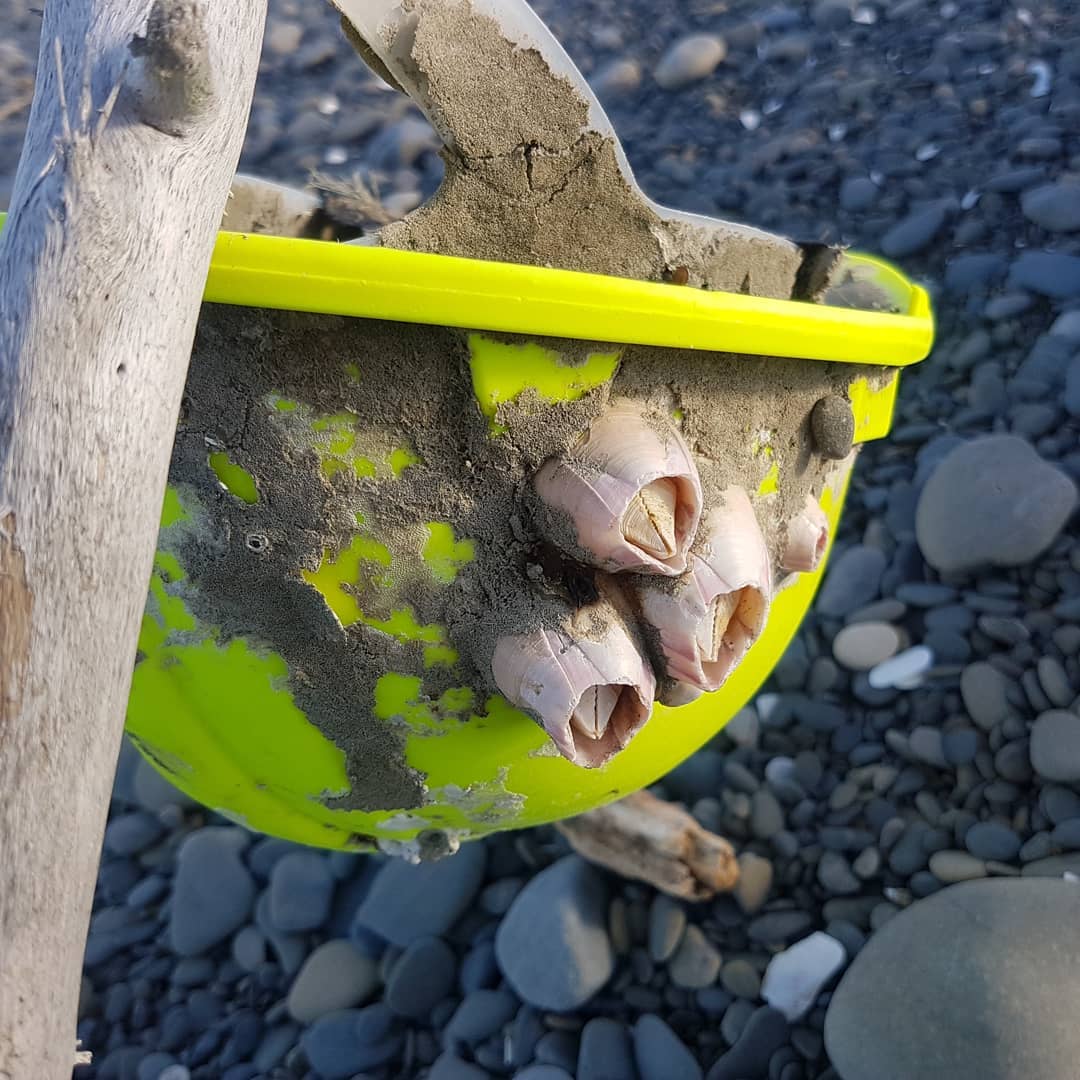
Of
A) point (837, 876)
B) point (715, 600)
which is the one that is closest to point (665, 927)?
point (837, 876)

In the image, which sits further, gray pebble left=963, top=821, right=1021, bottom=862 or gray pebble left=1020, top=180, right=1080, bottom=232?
gray pebble left=1020, top=180, right=1080, bottom=232

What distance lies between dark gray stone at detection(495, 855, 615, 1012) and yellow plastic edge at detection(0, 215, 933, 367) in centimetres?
106

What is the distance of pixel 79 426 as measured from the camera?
562 mm

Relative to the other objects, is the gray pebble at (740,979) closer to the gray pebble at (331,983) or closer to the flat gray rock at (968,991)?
the flat gray rock at (968,991)

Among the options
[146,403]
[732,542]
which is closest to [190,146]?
[146,403]

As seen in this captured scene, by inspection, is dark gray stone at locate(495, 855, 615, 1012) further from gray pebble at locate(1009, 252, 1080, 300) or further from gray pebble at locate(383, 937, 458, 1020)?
gray pebble at locate(1009, 252, 1080, 300)

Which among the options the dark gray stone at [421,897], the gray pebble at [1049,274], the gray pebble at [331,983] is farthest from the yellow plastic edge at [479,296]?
the gray pebble at [1049,274]

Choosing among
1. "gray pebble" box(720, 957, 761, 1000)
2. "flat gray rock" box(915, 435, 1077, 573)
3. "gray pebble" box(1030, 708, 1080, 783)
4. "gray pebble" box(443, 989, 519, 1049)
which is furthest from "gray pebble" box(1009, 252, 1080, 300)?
"gray pebble" box(443, 989, 519, 1049)

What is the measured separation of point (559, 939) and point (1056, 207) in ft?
5.98

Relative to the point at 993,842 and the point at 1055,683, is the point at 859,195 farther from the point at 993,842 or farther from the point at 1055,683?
the point at 993,842

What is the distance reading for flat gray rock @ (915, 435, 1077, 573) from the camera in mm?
1777

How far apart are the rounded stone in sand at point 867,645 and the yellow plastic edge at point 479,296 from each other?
1.17 meters

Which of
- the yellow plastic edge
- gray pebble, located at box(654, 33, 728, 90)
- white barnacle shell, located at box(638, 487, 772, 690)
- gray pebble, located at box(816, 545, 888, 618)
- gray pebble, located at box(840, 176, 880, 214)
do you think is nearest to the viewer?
the yellow plastic edge

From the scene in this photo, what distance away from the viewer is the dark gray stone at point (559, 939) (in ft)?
5.08
